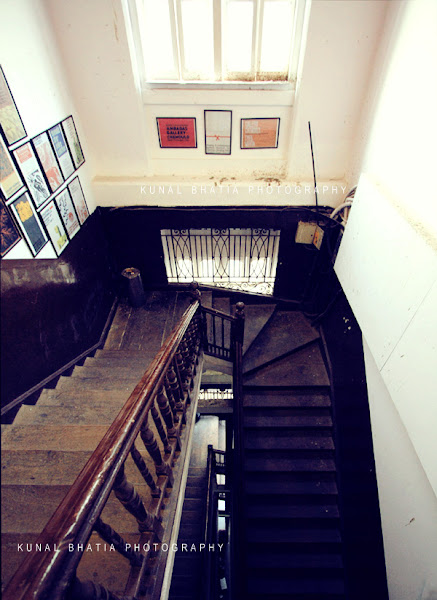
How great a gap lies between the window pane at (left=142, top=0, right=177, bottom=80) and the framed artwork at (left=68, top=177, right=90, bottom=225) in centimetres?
157

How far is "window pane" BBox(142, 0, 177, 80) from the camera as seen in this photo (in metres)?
3.33

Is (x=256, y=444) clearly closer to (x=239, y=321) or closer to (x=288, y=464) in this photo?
(x=288, y=464)

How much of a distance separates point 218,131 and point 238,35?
98 cm

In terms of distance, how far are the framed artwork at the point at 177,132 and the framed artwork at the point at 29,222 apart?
2021 mm

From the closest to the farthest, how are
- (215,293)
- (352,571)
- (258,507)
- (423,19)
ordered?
1. (423,19)
2. (352,571)
3. (258,507)
4. (215,293)

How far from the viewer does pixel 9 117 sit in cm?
249

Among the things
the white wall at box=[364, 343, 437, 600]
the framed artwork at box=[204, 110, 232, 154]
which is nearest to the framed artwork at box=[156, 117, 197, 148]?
the framed artwork at box=[204, 110, 232, 154]

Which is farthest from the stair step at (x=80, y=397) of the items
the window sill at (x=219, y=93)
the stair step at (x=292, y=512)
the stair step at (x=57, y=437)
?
the window sill at (x=219, y=93)

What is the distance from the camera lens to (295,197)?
14.2ft

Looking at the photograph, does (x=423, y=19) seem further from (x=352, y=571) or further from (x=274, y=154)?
(x=352, y=571)

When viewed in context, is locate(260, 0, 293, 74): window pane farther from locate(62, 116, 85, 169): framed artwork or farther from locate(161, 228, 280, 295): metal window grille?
locate(62, 116, 85, 169): framed artwork

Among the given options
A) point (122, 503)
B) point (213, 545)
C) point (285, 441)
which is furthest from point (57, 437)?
point (213, 545)

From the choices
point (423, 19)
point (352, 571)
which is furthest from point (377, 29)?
point (352, 571)

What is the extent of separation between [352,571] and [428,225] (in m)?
4.12
